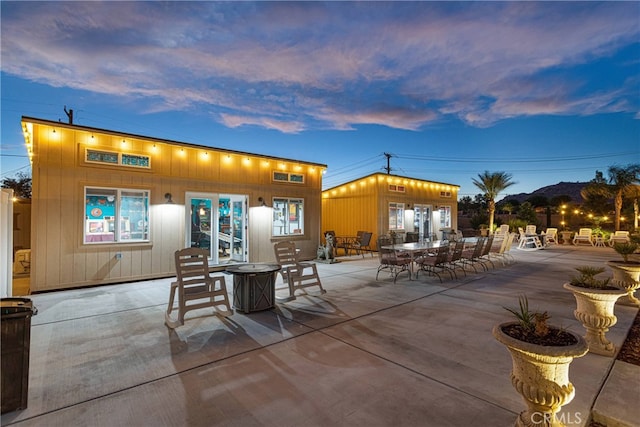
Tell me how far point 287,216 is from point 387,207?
5498 mm

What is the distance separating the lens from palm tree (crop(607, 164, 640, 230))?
1480 cm

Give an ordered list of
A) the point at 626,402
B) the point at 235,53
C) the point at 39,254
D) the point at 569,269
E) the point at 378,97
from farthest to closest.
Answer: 1. the point at 378,97
2. the point at 569,269
3. the point at 235,53
4. the point at 39,254
5. the point at 626,402

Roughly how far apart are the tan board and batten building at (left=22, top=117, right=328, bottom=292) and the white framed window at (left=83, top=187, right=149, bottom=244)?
0.02 meters

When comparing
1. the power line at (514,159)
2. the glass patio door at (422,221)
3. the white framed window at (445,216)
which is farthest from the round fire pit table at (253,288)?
the power line at (514,159)

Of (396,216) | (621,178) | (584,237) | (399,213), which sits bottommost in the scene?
(584,237)

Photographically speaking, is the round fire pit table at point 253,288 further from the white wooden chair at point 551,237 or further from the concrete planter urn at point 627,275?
the white wooden chair at point 551,237

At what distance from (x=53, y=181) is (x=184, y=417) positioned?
6.35 m

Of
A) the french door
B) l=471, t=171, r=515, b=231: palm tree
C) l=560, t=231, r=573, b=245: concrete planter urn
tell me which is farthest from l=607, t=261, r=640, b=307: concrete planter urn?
l=560, t=231, r=573, b=245: concrete planter urn

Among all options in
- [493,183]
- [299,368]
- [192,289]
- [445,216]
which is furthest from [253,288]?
[493,183]

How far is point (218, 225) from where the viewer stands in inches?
321

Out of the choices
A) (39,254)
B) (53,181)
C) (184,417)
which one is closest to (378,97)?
(53,181)

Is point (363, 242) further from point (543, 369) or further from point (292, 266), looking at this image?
point (543, 369)

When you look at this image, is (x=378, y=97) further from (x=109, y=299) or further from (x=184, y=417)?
(x=184, y=417)

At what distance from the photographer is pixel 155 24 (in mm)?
5926
